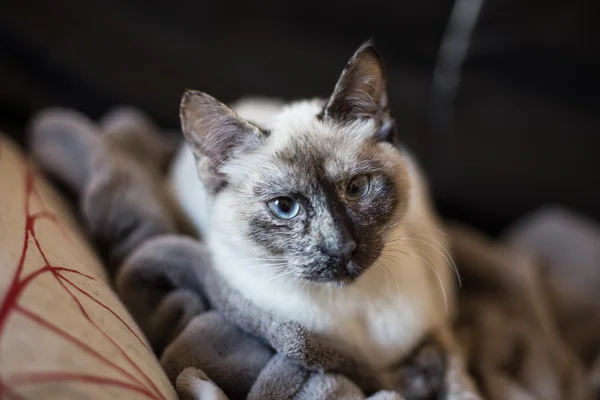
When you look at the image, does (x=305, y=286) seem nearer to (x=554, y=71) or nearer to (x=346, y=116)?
(x=346, y=116)

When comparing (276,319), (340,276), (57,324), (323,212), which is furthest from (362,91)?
(57,324)

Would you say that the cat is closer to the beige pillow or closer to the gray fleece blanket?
the gray fleece blanket

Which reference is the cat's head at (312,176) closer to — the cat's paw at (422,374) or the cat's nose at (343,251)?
the cat's nose at (343,251)

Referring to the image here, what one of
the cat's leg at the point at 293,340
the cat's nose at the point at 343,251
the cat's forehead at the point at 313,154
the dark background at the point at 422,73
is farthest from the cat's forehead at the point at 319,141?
the dark background at the point at 422,73

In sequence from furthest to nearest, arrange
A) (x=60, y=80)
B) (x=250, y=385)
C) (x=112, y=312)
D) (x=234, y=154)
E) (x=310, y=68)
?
(x=310, y=68), (x=60, y=80), (x=234, y=154), (x=250, y=385), (x=112, y=312)

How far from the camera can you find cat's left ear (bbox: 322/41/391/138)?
1109mm

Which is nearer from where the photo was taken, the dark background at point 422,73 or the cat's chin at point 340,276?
the cat's chin at point 340,276

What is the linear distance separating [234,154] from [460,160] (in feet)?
3.68

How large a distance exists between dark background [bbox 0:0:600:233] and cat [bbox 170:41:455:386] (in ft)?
2.56

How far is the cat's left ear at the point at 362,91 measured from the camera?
3.64 feet

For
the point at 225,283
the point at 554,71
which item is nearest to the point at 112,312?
the point at 225,283

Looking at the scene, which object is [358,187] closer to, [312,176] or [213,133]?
[312,176]

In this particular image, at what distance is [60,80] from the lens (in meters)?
1.85

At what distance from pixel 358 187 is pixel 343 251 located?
0.16 metres
